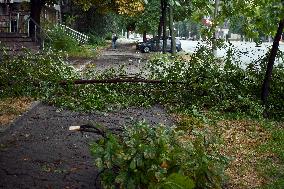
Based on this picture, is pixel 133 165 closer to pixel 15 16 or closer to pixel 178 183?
pixel 178 183

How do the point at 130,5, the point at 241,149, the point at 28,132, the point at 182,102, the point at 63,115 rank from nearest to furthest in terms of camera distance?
1. the point at 241,149
2. the point at 28,132
3. the point at 63,115
4. the point at 182,102
5. the point at 130,5

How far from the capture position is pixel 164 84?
1246 cm

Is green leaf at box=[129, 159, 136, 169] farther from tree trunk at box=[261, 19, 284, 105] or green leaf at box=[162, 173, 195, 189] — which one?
tree trunk at box=[261, 19, 284, 105]

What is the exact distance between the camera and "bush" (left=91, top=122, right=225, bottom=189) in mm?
4773

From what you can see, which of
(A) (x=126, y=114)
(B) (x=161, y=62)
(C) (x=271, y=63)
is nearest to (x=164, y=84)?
(B) (x=161, y=62)

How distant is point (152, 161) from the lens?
4.88 metres

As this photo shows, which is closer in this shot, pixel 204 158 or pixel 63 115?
pixel 204 158

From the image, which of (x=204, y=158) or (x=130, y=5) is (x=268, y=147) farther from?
(x=130, y=5)

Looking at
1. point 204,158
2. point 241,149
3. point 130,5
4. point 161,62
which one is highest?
point 130,5

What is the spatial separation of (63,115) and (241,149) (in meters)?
4.52

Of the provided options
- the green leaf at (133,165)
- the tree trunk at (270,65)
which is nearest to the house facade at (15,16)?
the tree trunk at (270,65)

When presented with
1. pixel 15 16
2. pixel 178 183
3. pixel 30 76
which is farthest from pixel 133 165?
pixel 15 16

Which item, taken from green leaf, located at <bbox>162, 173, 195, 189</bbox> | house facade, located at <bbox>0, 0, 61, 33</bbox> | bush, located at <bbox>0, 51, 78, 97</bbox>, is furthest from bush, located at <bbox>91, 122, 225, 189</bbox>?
house facade, located at <bbox>0, 0, 61, 33</bbox>

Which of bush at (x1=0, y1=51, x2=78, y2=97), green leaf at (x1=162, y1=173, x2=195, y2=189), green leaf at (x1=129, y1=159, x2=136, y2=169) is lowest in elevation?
green leaf at (x1=162, y1=173, x2=195, y2=189)
